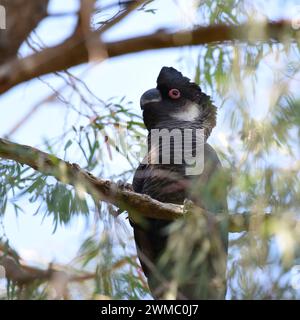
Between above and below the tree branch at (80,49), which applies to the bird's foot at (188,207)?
below

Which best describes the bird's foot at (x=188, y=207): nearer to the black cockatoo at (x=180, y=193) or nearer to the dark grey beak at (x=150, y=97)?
the black cockatoo at (x=180, y=193)

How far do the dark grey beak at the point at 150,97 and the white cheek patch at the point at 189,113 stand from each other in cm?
13

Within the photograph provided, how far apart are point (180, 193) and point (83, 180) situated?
2.43 ft

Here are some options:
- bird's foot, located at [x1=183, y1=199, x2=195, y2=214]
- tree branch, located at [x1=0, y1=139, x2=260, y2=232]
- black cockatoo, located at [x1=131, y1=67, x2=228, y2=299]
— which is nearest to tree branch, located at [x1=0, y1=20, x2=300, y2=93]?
black cockatoo, located at [x1=131, y1=67, x2=228, y2=299]

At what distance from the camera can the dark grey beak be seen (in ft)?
11.0

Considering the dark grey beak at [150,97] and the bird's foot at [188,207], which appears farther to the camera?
the dark grey beak at [150,97]

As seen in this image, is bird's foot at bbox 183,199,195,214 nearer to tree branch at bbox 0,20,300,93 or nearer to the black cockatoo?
the black cockatoo

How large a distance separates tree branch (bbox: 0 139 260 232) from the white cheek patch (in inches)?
37.8

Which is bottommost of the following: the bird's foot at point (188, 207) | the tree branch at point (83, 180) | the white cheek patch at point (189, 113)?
the bird's foot at point (188, 207)

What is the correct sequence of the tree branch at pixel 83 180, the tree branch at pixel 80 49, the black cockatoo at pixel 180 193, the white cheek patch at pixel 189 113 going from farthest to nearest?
the white cheek patch at pixel 189 113, the tree branch at pixel 83 180, the black cockatoo at pixel 180 193, the tree branch at pixel 80 49

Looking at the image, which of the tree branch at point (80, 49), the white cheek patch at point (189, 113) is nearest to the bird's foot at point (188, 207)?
the tree branch at point (80, 49)

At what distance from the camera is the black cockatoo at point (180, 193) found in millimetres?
1978

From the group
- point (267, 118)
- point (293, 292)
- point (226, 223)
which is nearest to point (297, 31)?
point (267, 118)

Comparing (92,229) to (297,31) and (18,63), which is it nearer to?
(18,63)
